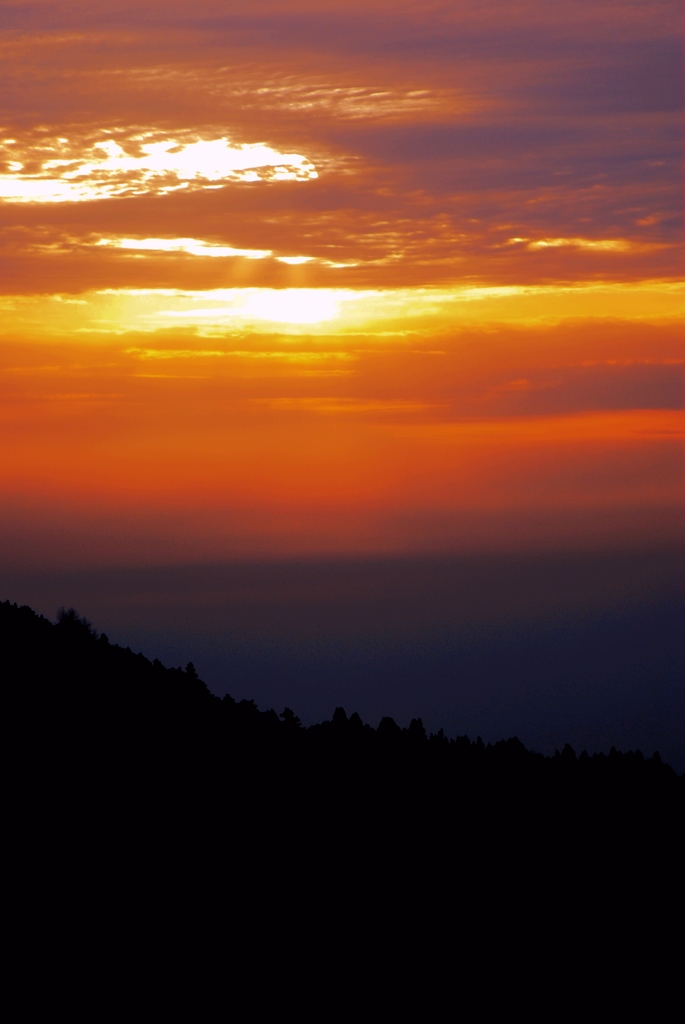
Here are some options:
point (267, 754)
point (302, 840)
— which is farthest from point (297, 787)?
point (302, 840)

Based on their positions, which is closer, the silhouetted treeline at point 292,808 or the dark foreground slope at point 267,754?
the silhouetted treeline at point 292,808

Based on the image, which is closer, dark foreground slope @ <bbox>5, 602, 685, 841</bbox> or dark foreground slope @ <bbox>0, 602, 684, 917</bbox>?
dark foreground slope @ <bbox>0, 602, 684, 917</bbox>

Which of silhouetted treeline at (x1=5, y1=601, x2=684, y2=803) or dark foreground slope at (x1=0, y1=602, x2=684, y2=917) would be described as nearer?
dark foreground slope at (x1=0, y1=602, x2=684, y2=917)

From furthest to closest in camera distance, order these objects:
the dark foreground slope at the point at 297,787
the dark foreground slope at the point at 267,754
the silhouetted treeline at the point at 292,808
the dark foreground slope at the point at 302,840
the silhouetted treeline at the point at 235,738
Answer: the silhouetted treeline at the point at 235,738
the dark foreground slope at the point at 267,754
the dark foreground slope at the point at 297,787
the silhouetted treeline at the point at 292,808
the dark foreground slope at the point at 302,840

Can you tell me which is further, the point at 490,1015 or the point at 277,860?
the point at 277,860

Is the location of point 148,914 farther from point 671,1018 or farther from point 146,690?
point 671,1018

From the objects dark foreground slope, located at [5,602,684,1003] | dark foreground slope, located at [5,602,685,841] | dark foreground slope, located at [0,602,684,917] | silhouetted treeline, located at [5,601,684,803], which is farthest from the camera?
silhouetted treeline, located at [5,601,684,803]

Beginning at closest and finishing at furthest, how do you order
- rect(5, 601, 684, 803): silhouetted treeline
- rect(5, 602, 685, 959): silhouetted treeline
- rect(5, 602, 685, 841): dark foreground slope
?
rect(5, 602, 685, 959): silhouetted treeline → rect(5, 602, 685, 841): dark foreground slope → rect(5, 601, 684, 803): silhouetted treeline

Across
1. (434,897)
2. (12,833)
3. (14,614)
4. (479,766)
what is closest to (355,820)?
(434,897)

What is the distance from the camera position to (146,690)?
38688mm

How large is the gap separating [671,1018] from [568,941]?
131 inches

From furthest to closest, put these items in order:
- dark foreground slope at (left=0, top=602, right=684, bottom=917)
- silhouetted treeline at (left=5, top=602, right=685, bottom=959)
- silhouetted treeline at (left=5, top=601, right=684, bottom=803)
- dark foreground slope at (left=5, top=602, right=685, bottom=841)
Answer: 1. silhouetted treeline at (left=5, top=601, right=684, bottom=803)
2. dark foreground slope at (left=5, top=602, right=685, bottom=841)
3. dark foreground slope at (left=0, top=602, right=684, bottom=917)
4. silhouetted treeline at (left=5, top=602, right=685, bottom=959)

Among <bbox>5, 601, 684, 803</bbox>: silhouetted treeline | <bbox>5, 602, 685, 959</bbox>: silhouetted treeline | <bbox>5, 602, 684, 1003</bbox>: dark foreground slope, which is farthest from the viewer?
<bbox>5, 601, 684, 803</bbox>: silhouetted treeline

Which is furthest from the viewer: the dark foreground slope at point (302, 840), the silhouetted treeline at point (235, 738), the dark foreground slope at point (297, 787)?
the silhouetted treeline at point (235, 738)
